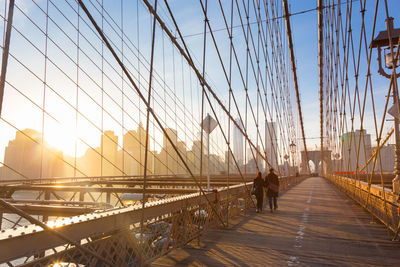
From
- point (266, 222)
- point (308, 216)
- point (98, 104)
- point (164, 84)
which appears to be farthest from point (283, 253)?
point (164, 84)

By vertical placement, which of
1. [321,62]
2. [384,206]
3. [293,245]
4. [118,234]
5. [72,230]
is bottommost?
[293,245]

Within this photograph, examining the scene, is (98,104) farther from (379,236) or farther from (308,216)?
(379,236)

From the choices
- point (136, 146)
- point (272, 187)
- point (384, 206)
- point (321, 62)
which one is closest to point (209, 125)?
point (272, 187)

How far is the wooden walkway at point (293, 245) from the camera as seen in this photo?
4.45m

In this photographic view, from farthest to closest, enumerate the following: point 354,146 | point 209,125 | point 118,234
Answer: point 354,146
point 209,125
point 118,234

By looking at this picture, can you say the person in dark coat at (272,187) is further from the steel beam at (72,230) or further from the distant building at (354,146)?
the steel beam at (72,230)

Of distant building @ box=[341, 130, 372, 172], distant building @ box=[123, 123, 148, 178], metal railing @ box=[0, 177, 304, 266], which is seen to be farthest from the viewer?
distant building @ box=[341, 130, 372, 172]

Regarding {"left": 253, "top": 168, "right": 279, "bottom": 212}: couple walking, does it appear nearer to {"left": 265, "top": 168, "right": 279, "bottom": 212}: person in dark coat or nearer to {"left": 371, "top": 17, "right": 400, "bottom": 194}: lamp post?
{"left": 265, "top": 168, "right": 279, "bottom": 212}: person in dark coat

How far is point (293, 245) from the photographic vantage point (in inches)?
214

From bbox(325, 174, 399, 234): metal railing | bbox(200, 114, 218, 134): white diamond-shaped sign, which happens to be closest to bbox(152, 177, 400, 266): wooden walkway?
bbox(325, 174, 399, 234): metal railing

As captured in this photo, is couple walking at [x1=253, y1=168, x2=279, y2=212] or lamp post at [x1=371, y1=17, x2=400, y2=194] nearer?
lamp post at [x1=371, y1=17, x2=400, y2=194]

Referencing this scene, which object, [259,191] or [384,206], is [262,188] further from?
[384,206]

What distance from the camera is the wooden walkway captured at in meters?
4.45

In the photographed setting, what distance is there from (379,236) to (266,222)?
8.45 ft
